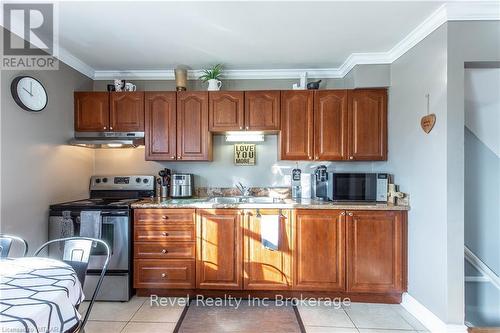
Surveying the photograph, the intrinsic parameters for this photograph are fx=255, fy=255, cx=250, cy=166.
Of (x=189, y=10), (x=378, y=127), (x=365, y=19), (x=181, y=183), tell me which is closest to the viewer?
(x=189, y=10)

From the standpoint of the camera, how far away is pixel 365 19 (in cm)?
204

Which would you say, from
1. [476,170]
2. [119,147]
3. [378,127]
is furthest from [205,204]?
[476,170]

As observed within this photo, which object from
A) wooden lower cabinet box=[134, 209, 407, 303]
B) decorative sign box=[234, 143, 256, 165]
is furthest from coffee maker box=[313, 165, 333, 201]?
decorative sign box=[234, 143, 256, 165]

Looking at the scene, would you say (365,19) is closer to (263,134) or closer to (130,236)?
(263,134)

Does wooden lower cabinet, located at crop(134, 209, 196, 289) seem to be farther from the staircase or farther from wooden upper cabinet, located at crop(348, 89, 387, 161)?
the staircase

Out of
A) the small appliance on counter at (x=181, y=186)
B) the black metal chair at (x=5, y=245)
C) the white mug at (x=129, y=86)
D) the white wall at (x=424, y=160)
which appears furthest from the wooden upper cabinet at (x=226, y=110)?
the black metal chair at (x=5, y=245)

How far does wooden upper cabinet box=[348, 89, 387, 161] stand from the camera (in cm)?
273

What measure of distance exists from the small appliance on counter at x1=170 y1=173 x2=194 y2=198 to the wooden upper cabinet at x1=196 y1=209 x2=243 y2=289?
0.55 meters

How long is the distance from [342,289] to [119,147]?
2907 millimetres

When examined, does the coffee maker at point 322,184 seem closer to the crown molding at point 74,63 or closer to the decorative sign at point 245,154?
the decorative sign at point 245,154

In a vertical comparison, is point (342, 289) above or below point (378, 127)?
below

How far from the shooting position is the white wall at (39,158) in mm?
2051

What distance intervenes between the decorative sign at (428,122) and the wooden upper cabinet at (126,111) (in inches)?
109

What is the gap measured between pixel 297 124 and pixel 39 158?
253cm
